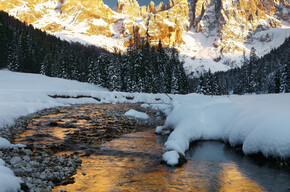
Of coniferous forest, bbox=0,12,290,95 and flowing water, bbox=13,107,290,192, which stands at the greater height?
coniferous forest, bbox=0,12,290,95

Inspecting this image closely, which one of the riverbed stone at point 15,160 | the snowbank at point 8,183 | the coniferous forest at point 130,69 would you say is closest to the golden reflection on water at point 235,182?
the snowbank at point 8,183

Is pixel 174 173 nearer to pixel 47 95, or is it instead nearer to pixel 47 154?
pixel 47 154

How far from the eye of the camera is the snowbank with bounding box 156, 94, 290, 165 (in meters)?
7.83

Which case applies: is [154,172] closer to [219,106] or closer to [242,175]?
[242,175]

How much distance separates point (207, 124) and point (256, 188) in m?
5.89

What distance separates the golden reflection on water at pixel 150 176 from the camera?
6.33 m

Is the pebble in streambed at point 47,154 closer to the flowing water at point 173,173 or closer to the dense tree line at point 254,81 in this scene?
the flowing water at point 173,173

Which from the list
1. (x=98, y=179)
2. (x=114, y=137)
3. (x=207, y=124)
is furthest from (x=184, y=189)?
(x=114, y=137)

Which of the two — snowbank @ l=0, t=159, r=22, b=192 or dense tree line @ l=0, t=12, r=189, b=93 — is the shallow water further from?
dense tree line @ l=0, t=12, r=189, b=93

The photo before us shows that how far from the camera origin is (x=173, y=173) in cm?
739

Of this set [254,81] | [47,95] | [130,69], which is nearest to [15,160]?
[47,95]

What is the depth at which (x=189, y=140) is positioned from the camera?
11047mm

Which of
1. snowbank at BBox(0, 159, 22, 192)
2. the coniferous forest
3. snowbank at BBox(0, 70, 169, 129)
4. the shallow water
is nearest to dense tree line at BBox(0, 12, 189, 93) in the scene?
the coniferous forest

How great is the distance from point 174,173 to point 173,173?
0.03 metres
